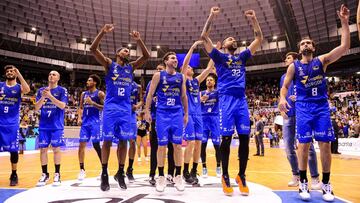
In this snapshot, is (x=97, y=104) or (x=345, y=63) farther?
(x=345, y=63)

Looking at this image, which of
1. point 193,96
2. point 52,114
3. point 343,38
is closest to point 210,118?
point 193,96

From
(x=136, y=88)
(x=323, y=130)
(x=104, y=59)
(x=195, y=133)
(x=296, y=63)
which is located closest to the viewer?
(x=323, y=130)

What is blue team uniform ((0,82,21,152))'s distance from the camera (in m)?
5.44

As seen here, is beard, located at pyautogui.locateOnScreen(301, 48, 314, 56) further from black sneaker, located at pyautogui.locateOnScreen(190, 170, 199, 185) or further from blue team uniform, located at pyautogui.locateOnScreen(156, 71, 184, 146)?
black sneaker, located at pyautogui.locateOnScreen(190, 170, 199, 185)

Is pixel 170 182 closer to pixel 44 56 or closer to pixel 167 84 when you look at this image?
pixel 167 84

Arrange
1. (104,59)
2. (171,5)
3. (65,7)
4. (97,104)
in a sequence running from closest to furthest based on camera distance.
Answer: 1. (104,59)
2. (97,104)
3. (65,7)
4. (171,5)

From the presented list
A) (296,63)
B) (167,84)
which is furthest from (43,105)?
(296,63)

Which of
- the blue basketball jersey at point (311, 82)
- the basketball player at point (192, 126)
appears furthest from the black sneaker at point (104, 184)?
the blue basketball jersey at point (311, 82)

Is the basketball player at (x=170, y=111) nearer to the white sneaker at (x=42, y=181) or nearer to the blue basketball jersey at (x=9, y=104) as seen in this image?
the white sneaker at (x=42, y=181)

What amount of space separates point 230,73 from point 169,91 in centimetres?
101

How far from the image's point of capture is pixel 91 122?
6.09 meters

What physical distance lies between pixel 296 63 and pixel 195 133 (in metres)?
2.24

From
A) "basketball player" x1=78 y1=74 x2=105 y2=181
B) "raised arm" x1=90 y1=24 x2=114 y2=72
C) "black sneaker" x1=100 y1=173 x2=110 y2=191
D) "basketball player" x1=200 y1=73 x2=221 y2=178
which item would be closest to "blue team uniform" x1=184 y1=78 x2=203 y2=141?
"basketball player" x1=200 y1=73 x2=221 y2=178

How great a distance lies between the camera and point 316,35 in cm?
2881
